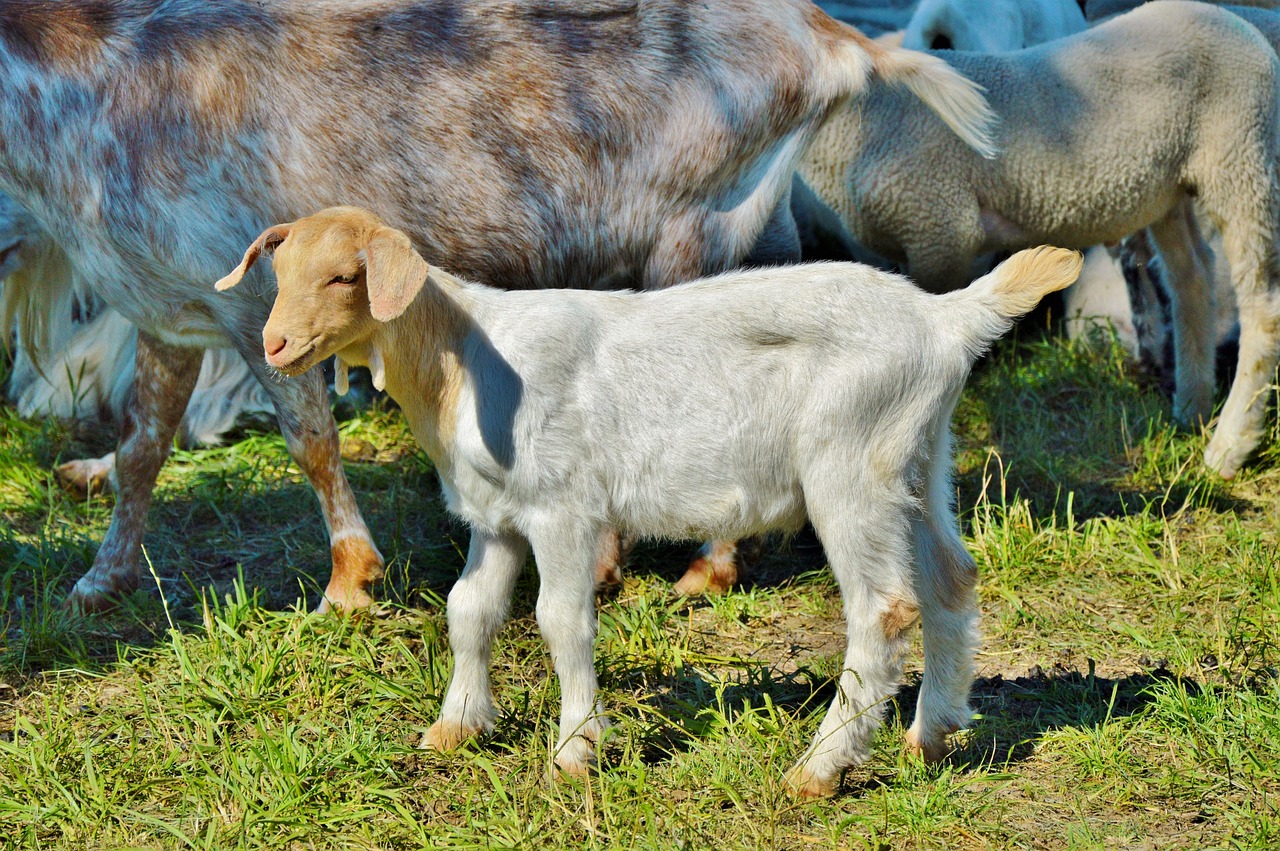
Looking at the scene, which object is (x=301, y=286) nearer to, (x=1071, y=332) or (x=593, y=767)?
(x=593, y=767)

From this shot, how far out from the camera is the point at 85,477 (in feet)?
17.2

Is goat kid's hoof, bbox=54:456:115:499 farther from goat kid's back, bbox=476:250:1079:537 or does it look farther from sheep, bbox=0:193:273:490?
goat kid's back, bbox=476:250:1079:537

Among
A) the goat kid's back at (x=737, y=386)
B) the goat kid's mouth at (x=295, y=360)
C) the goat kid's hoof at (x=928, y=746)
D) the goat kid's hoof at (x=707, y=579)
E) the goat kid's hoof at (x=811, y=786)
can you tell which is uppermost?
the goat kid's mouth at (x=295, y=360)

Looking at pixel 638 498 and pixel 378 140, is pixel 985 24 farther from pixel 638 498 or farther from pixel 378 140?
pixel 638 498

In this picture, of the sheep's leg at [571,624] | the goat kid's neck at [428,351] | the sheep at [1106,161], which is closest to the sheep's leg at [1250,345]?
the sheep at [1106,161]

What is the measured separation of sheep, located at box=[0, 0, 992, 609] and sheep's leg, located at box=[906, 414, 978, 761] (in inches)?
53.9

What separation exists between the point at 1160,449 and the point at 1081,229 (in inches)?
36.6

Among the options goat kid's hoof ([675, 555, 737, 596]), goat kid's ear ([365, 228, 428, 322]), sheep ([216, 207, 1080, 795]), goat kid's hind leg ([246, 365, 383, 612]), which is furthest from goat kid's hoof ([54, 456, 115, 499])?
goat kid's ear ([365, 228, 428, 322])

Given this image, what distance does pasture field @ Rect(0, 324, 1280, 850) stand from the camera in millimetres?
3064

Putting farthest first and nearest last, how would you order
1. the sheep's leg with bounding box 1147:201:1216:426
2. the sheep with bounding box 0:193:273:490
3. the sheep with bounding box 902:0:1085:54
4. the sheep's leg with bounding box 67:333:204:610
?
the sheep with bounding box 902:0:1085:54, the sheep with bounding box 0:193:273:490, the sheep's leg with bounding box 1147:201:1216:426, the sheep's leg with bounding box 67:333:204:610

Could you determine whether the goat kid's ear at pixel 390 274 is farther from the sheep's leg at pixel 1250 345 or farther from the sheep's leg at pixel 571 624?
the sheep's leg at pixel 1250 345

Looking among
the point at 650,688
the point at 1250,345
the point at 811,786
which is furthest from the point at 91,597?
the point at 1250,345

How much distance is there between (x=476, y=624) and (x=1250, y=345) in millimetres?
3620

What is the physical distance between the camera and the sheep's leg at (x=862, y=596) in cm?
300
